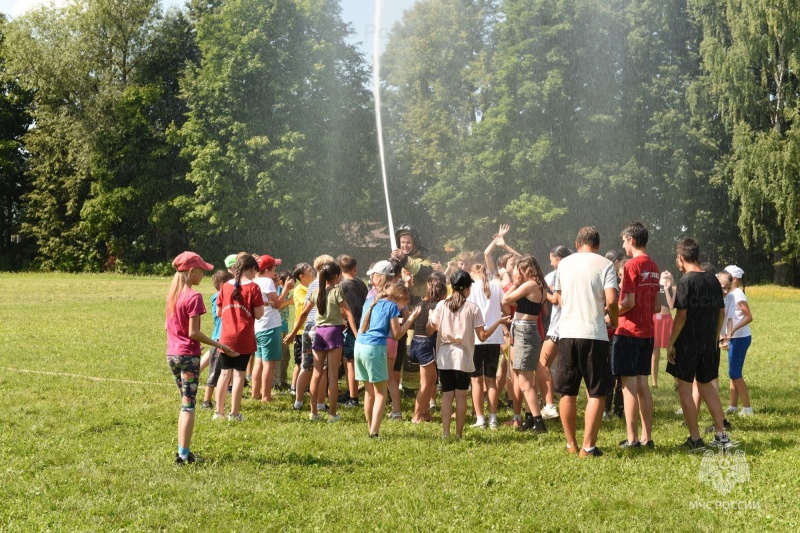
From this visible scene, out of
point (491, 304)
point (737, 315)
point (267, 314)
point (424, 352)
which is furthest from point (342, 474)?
point (737, 315)

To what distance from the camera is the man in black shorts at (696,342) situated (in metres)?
7.87

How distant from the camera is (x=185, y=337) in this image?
7184 millimetres

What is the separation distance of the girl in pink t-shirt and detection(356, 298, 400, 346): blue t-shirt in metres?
1.88

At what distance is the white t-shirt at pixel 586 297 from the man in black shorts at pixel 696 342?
90 centimetres

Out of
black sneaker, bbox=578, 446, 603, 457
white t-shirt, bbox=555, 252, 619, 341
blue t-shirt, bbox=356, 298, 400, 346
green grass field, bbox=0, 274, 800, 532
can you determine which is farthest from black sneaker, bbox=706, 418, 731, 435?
blue t-shirt, bbox=356, 298, 400, 346

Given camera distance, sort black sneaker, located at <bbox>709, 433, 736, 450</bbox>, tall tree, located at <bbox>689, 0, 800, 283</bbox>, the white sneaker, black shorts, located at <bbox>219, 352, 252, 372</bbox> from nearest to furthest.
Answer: black sneaker, located at <bbox>709, 433, 736, 450</bbox> < black shorts, located at <bbox>219, 352, 252, 372</bbox> < the white sneaker < tall tree, located at <bbox>689, 0, 800, 283</bbox>

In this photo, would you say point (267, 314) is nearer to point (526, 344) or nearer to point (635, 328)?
point (526, 344)

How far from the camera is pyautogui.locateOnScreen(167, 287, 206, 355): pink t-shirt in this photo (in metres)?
7.15

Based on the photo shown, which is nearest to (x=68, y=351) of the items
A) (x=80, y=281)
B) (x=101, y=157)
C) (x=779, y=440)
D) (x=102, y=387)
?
(x=102, y=387)

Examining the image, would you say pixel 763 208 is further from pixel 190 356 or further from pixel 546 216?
pixel 190 356

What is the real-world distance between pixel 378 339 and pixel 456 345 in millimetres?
814

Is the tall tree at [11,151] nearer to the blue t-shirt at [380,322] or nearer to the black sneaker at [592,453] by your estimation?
the blue t-shirt at [380,322]

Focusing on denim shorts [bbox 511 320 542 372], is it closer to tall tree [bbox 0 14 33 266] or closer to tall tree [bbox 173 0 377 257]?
tall tree [bbox 173 0 377 257]

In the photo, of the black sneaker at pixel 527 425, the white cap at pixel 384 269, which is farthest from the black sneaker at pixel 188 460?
the black sneaker at pixel 527 425
